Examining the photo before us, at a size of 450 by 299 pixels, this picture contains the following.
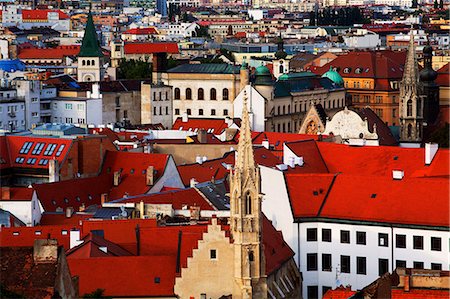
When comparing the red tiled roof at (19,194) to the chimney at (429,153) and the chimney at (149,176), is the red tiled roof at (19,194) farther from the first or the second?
the chimney at (429,153)

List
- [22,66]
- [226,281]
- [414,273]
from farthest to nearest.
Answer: [22,66]
[226,281]
[414,273]

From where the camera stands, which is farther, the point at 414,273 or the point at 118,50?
the point at 118,50

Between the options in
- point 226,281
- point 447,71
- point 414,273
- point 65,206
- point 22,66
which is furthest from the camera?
point 22,66

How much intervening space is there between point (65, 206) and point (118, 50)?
123982mm

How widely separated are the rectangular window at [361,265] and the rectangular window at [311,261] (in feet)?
5.75

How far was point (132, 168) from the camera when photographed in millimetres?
81688

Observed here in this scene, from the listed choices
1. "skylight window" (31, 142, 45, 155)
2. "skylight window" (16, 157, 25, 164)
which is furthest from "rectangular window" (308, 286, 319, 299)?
"skylight window" (16, 157, 25, 164)

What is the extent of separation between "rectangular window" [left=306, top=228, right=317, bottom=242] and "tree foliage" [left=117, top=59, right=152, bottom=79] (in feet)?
330

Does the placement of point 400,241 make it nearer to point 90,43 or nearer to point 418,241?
point 418,241

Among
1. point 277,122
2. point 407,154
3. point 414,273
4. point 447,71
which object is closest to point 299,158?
point 407,154

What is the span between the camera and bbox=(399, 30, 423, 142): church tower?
360 feet

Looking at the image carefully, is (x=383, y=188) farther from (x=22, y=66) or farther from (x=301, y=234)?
(x=22, y=66)

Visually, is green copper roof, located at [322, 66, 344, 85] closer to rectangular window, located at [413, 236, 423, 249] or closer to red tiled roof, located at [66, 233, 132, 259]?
rectangular window, located at [413, 236, 423, 249]

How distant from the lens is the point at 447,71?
141125 mm
